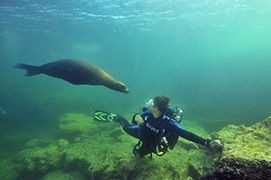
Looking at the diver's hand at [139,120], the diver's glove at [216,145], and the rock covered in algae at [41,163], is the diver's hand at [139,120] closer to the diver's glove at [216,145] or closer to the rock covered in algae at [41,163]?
the diver's glove at [216,145]

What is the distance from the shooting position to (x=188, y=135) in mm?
3094

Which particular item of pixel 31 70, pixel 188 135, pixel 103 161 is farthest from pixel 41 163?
pixel 188 135

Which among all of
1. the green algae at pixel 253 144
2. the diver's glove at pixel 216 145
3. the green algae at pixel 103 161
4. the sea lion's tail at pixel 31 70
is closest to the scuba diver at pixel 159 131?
the diver's glove at pixel 216 145

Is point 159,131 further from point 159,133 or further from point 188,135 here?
point 188,135

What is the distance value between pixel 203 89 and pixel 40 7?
29842 millimetres

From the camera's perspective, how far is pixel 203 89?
97.0ft

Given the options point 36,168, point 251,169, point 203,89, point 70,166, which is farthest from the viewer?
point 203,89

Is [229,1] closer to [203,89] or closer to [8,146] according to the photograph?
[203,89]

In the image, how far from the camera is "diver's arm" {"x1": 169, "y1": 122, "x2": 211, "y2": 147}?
9.99 ft

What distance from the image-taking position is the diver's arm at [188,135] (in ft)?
9.99

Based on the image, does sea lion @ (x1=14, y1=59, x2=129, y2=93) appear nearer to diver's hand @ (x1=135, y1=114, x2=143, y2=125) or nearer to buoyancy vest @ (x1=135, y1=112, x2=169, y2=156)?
diver's hand @ (x1=135, y1=114, x2=143, y2=125)

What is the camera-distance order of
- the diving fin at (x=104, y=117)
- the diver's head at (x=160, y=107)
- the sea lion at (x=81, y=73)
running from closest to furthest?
the diver's head at (x=160, y=107) < the sea lion at (x=81, y=73) < the diving fin at (x=104, y=117)

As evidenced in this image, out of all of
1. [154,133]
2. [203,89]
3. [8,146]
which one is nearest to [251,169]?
[154,133]

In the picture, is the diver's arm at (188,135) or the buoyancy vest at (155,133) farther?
the buoyancy vest at (155,133)
